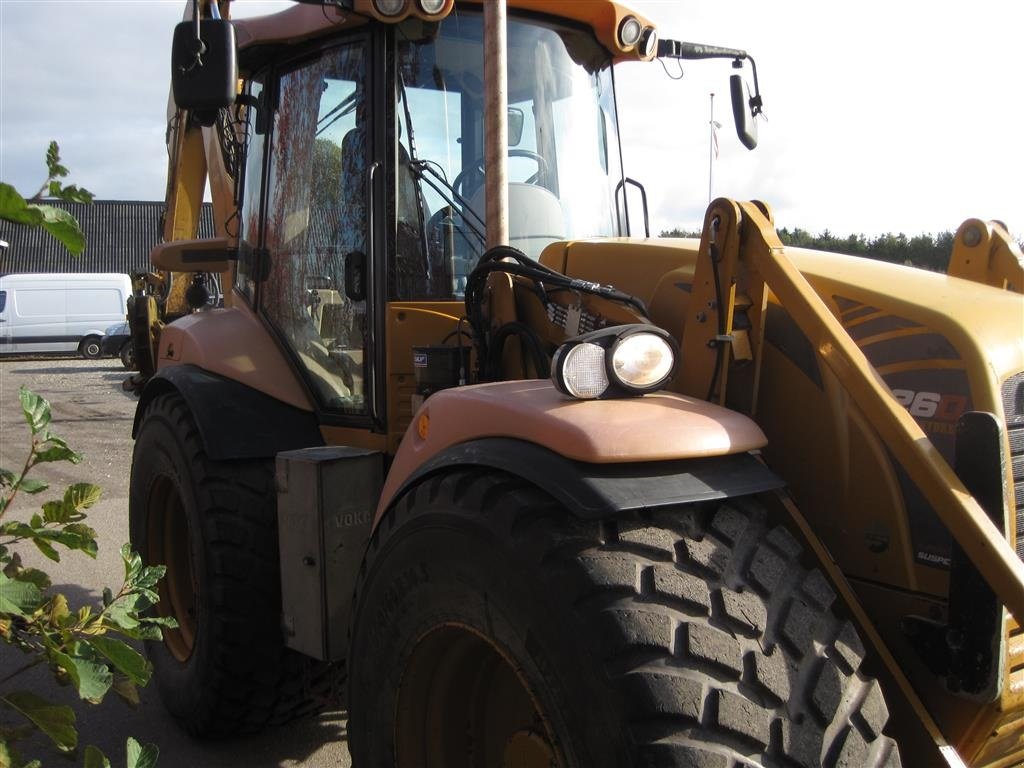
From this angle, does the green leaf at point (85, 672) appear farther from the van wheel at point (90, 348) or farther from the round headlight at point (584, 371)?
the van wheel at point (90, 348)

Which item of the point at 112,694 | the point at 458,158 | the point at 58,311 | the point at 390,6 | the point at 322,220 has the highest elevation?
the point at 390,6

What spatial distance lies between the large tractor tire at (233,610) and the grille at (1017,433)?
8.02 feet

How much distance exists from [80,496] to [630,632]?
4.15 feet

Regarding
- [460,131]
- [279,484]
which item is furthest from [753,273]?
[279,484]

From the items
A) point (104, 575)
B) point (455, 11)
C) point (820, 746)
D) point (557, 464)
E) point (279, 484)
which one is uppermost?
point (455, 11)

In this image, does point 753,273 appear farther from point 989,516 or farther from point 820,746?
point 820,746

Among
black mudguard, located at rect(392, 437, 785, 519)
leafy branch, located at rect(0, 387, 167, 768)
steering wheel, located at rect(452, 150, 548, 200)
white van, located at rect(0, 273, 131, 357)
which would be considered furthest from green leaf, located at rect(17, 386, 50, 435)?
white van, located at rect(0, 273, 131, 357)

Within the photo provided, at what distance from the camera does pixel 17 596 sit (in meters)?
1.87

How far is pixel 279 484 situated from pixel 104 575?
314cm

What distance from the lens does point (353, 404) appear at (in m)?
3.54

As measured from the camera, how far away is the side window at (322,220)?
342cm

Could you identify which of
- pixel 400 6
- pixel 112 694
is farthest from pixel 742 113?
pixel 112 694

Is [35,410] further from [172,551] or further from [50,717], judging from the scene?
[172,551]

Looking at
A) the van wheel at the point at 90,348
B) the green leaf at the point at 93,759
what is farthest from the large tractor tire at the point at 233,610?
the van wheel at the point at 90,348
